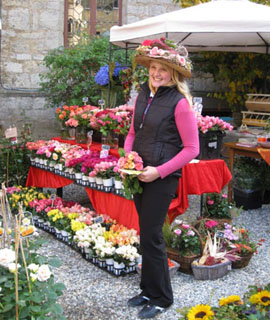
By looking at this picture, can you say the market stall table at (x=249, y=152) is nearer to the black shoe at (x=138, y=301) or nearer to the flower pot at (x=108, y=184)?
the flower pot at (x=108, y=184)

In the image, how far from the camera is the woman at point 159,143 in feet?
9.00

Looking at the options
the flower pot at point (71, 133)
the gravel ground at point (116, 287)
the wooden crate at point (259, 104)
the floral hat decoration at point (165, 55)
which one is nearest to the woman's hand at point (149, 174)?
the floral hat decoration at point (165, 55)

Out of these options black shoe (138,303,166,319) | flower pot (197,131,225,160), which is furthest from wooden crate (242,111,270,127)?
black shoe (138,303,166,319)

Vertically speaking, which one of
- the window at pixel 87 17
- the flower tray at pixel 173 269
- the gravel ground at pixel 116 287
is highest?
the window at pixel 87 17

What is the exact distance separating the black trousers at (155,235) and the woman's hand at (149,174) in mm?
64

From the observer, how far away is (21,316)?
208 cm

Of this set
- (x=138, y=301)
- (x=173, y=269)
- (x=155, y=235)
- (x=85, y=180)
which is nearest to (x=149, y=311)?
(x=138, y=301)

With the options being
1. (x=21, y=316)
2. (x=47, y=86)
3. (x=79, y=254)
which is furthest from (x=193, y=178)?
(x=47, y=86)

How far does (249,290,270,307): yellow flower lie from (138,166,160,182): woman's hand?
35.1 inches

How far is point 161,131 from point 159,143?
0.25 ft

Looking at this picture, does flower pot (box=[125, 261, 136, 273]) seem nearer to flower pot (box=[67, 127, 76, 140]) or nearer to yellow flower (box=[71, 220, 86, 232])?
yellow flower (box=[71, 220, 86, 232])

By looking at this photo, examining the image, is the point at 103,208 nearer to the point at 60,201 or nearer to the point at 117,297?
the point at 60,201

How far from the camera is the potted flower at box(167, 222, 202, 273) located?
3.65 meters

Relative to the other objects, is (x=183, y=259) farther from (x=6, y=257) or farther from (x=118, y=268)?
(x=6, y=257)
